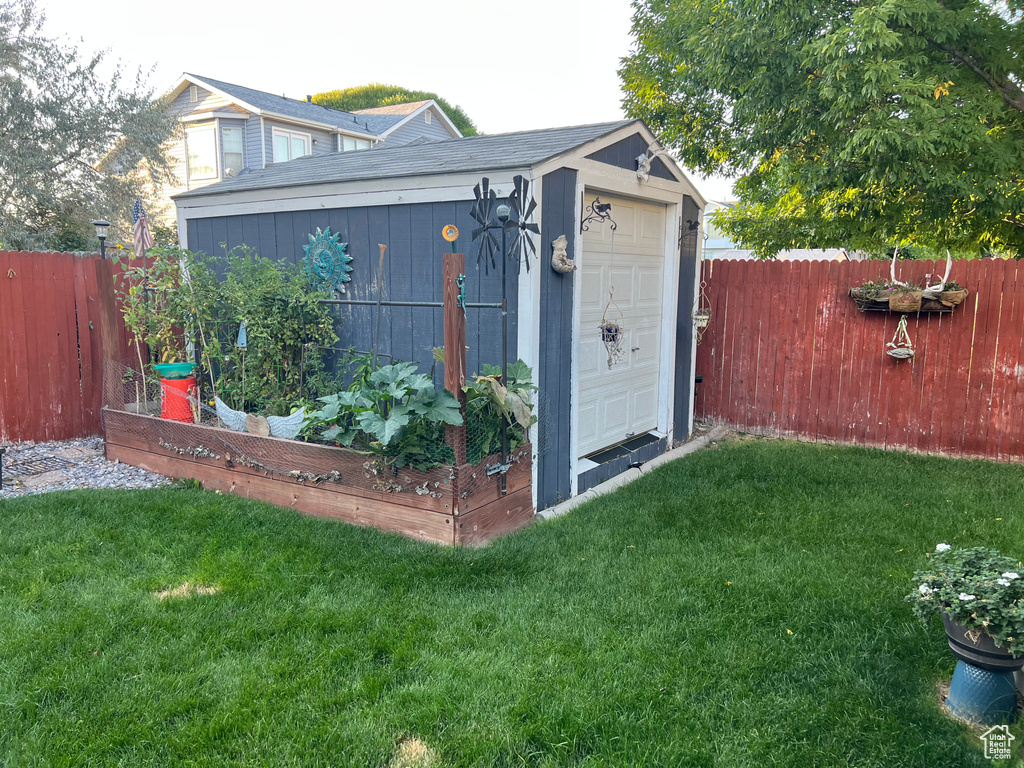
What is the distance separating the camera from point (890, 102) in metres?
5.32

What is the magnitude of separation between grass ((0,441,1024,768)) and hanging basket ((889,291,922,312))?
6.72 ft

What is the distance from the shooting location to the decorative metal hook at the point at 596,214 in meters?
4.75

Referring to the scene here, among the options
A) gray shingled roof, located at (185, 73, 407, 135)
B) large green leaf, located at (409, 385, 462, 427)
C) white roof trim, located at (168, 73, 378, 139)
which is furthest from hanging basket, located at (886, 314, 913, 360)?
gray shingled roof, located at (185, 73, 407, 135)

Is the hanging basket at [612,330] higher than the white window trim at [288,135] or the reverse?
the reverse

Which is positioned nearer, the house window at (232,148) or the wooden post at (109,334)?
the wooden post at (109,334)

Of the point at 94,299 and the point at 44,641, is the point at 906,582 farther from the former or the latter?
the point at 94,299

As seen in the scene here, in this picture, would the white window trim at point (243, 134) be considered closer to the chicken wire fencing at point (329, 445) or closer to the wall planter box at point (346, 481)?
the chicken wire fencing at point (329, 445)

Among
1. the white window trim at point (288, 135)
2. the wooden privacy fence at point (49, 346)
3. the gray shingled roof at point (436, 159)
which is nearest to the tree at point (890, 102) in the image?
the gray shingled roof at point (436, 159)

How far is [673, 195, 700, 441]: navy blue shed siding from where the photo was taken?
6.13 meters

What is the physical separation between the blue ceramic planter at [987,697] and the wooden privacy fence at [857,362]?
4.38m

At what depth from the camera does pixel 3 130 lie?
14.1 m

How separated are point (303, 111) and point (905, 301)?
1714 cm

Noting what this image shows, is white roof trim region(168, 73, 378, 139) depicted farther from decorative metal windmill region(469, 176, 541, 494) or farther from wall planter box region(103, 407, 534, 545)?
decorative metal windmill region(469, 176, 541, 494)

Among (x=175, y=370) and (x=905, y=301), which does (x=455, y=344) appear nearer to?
(x=175, y=370)
